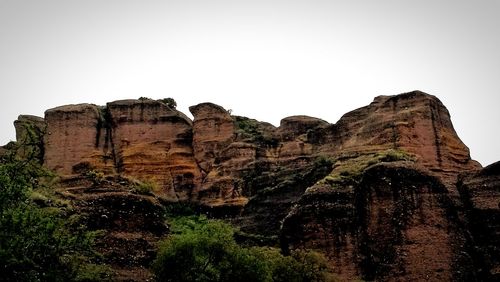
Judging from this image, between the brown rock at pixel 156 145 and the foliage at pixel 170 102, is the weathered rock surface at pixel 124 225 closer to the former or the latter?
the brown rock at pixel 156 145

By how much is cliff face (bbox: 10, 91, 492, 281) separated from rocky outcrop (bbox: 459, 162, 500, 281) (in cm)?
12

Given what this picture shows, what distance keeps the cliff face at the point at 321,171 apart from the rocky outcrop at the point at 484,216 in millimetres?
121

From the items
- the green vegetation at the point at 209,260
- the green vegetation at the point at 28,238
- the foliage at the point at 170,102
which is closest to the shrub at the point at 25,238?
the green vegetation at the point at 28,238

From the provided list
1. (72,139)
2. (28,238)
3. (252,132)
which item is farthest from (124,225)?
(72,139)

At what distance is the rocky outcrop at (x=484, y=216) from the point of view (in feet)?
126

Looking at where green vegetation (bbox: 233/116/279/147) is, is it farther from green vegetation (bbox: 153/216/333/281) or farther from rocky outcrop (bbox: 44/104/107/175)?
green vegetation (bbox: 153/216/333/281)

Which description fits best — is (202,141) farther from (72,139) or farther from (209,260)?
(209,260)

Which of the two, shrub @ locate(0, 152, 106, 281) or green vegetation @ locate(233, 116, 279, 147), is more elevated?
green vegetation @ locate(233, 116, 279, 147)

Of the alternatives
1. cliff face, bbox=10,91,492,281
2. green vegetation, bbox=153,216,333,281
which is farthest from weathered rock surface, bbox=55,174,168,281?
cliff face, bbox=10,91,492,281

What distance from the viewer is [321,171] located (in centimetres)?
5397

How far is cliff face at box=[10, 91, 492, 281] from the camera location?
129 ft

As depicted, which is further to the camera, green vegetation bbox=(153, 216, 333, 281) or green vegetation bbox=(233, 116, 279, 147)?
green vegetation bbox=(233, 116, 279, 147)

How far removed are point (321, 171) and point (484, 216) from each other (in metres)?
15.9

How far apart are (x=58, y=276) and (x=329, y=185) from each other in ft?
73.5
